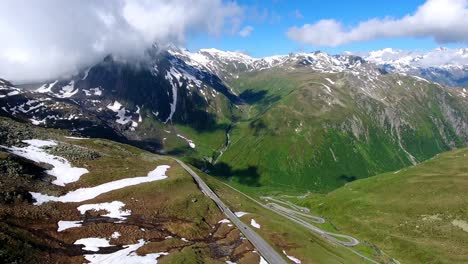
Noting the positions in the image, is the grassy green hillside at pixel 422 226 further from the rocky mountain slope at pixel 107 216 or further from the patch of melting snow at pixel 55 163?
the patch of melting snow at pixel 55 163

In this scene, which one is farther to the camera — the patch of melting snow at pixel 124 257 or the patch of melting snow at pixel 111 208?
the patch of melting snow at pixel 111 208

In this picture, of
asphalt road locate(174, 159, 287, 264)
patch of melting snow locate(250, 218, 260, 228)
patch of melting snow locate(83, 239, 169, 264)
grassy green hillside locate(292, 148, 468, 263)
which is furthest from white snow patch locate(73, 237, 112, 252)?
grassy green hillside locate(292, 148, 468, 263)

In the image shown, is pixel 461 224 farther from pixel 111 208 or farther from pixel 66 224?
pixel 66 224

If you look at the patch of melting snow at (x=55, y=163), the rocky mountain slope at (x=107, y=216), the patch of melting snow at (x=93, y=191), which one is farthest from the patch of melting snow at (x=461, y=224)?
the patch of melting snow at (x=55, y=163)

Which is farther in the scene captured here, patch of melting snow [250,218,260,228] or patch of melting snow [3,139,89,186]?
patch of melting snow [3,139,89,186]

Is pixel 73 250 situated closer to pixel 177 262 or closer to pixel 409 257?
pixel 177 262

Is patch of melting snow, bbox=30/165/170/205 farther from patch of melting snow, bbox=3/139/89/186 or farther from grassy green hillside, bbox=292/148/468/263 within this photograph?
grassy green hillside, bbox=292/148/468/263

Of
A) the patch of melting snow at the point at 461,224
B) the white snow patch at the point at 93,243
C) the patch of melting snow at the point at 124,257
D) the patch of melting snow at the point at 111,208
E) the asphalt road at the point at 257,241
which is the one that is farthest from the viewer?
the patch of melting snow at the point at 461,224
